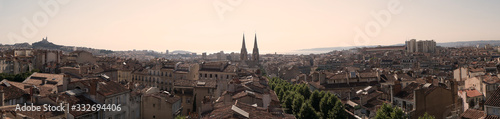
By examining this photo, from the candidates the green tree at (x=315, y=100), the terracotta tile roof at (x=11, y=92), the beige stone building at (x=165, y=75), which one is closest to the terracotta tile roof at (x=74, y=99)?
the terracotta tile roof at (x=11, y=92)

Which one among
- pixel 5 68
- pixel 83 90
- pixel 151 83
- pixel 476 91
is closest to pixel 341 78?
pixel 476 91

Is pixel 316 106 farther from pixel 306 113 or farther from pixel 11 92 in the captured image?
pixel 11 92

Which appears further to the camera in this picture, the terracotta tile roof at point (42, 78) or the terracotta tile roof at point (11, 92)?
the terracotta tile roof at point (42, 78)

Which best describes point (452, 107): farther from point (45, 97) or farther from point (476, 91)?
point (45, 97)

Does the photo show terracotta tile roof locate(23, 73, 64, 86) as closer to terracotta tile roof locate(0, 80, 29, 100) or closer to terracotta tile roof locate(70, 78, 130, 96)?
terracotta tile roof locate(70, 78, 130, 96)

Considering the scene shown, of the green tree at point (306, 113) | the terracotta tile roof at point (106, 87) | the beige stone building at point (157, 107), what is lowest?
the green tree at point (306, 113)

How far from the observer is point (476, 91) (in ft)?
98.4

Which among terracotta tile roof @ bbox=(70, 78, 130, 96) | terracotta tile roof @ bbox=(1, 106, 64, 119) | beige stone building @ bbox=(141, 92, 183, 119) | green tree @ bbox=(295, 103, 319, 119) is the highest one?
terracotta tile roof @ bbox=(70, 78, 130, 96)

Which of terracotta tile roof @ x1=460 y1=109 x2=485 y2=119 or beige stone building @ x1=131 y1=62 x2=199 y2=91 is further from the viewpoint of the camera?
beige stone building @ x1=131 y1=62 x2=199 y2=91

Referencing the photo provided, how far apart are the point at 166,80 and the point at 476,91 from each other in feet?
126

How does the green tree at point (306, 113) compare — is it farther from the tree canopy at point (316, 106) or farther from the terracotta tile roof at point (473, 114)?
the terracotta tile roof at point (473, 114)

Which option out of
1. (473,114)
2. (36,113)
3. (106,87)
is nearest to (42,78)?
(106,87)

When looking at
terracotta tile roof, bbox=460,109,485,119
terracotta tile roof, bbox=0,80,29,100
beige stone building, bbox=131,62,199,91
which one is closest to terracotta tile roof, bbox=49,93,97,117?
terracotta tile roof, bbox=0,80,29,100

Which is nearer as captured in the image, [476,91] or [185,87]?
[476,91]
